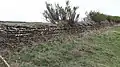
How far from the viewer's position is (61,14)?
48.2 ft

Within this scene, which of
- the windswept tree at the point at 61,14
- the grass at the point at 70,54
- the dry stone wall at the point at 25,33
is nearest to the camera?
the grass at the point at 70,54

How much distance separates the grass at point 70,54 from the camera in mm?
8383

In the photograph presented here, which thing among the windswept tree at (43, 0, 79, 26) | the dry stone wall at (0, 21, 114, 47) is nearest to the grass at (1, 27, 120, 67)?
the dry stone wall at (0, 21, 114, 47)

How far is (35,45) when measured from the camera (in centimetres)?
933

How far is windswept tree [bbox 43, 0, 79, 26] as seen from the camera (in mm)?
13813

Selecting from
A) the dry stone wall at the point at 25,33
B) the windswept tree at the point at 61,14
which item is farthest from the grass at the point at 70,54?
the windswept tree at the point at 61,14

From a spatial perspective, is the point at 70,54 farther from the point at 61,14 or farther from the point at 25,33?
the point at 61,14

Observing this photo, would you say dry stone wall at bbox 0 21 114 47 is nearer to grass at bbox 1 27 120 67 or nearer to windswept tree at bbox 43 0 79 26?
grass at bbox 1 27 120 67

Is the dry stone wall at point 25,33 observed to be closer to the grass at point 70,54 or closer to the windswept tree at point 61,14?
the grass at point 70,54

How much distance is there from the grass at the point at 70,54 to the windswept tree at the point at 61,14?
2.21 meters

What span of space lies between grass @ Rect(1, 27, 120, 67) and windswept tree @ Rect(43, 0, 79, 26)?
2.21 m

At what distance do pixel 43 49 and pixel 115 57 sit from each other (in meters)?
2.45

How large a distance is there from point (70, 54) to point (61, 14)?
5543 mm

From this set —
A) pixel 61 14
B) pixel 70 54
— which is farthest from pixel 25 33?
pixel 61 14
